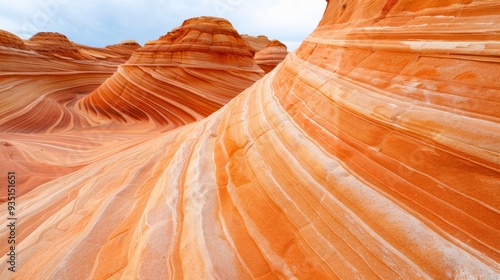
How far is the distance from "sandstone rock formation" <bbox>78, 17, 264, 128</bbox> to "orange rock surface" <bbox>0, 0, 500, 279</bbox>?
16.9 ft

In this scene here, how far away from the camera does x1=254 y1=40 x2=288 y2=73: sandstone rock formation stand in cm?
1566

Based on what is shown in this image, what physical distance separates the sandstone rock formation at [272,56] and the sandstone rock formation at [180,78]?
6.82 metres

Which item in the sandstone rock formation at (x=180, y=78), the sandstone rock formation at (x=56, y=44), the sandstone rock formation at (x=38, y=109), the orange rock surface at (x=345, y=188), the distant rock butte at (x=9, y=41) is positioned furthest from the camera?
the sandstone rock formation at (x=56, y=44)

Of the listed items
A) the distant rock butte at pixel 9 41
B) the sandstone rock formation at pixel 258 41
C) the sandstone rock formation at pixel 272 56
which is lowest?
the sandstone rock formation at pixel 272 56

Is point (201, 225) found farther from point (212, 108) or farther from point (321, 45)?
point (212, 108)

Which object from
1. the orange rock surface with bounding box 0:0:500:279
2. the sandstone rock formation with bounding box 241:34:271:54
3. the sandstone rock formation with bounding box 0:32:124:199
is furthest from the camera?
the sandstone rock formation with bounding box 241:34:271:54

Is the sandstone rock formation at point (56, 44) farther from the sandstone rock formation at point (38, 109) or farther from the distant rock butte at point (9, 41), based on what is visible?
the distant rock butte at point (9, 41)

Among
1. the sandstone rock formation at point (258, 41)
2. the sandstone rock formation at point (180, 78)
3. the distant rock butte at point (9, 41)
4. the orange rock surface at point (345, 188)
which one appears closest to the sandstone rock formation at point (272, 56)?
the sandstone rock formation at point (180, 78)

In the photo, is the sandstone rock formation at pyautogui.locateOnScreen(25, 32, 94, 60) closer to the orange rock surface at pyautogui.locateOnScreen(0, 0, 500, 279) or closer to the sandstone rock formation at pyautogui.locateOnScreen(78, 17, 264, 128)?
the sandstone rock formation at pyautogui.locateOnScreen(78, 17, 264, 128)

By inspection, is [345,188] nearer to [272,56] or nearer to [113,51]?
[272,56]

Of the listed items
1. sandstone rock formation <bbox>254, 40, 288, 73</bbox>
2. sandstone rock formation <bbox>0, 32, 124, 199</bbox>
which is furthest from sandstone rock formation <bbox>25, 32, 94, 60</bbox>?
sandstone rock formation <bbox>254, 40, 288, 73</bbox>

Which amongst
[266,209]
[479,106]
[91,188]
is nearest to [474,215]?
[479,106]

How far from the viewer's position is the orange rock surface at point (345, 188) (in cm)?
88

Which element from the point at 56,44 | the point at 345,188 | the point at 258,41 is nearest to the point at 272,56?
the point at 56,44
